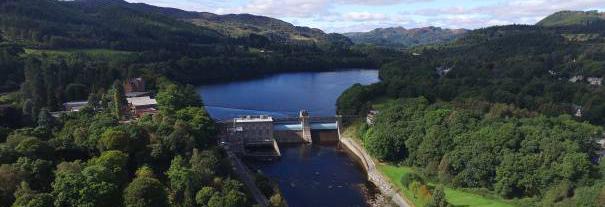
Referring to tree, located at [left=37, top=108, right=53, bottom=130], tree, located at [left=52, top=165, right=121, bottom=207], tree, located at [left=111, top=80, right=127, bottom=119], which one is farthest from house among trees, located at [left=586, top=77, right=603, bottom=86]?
tree, located at [left=52, top=165, right=121, bottom=207]

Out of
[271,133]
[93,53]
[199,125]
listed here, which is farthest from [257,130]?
[93,53]

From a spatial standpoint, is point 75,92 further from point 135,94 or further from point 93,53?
point 93,53

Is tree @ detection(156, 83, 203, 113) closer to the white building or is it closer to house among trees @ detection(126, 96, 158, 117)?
house among trees @ detection(126, 96, 158, 117)

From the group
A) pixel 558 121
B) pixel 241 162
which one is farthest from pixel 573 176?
pixel 241 162

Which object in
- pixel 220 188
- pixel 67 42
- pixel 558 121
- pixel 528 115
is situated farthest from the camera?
pixel 67 42

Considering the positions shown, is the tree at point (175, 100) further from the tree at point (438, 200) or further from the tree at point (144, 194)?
the tree at point (438, 200)

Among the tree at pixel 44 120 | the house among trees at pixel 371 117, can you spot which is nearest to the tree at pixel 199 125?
the tree at pixel 44 120

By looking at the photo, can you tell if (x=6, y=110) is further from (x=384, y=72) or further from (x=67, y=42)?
(x=384, y=72)
